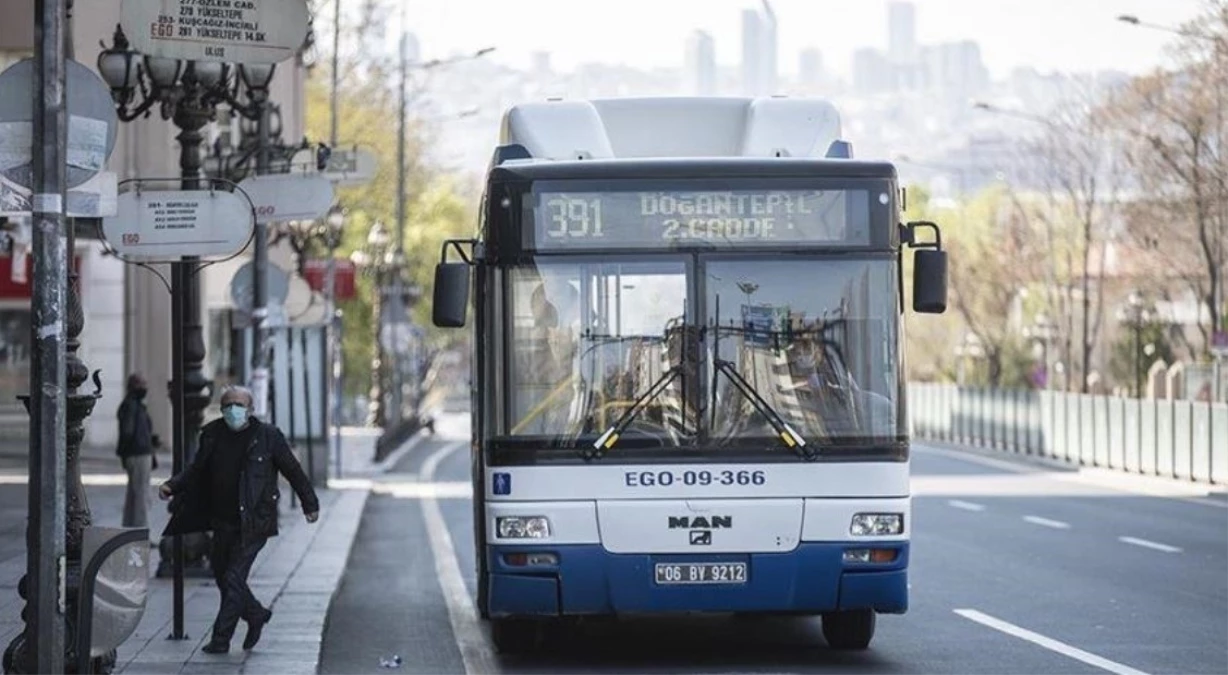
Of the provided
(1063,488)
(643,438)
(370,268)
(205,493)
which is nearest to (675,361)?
(643,438)

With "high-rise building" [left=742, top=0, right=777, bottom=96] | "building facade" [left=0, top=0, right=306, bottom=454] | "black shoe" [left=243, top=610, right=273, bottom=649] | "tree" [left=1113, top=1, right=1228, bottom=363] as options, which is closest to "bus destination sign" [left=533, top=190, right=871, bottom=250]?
"black shoe" [left=243, top=610, right=273, bottom=649]

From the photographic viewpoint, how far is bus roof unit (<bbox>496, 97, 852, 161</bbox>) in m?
16.6

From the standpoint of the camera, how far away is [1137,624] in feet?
59.9

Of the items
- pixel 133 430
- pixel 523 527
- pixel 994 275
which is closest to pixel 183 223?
pixel 523 527

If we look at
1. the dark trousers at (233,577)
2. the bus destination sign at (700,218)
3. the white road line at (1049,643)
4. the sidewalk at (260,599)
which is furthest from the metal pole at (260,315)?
the bus destination sign at (700,218)

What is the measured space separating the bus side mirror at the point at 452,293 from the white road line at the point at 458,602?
2359 mm

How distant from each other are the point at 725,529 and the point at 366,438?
63244 millimetres

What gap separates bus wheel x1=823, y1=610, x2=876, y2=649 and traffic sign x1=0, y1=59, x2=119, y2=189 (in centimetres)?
633

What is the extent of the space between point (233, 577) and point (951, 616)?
5.81 m

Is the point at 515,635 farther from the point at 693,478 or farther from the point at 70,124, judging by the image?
the point at 70,124

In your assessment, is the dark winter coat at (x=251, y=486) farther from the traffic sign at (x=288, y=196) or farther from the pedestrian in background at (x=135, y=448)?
the pedestrian in background at (x=135, y=448)

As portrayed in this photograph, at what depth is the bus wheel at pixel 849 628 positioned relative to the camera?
16672 mm

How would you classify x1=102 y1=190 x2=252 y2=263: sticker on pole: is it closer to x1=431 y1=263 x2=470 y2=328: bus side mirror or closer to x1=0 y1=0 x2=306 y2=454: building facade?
x1=431 y1=263 x2=470 y2=328: bus side mirror

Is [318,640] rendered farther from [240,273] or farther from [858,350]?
[240,273]
